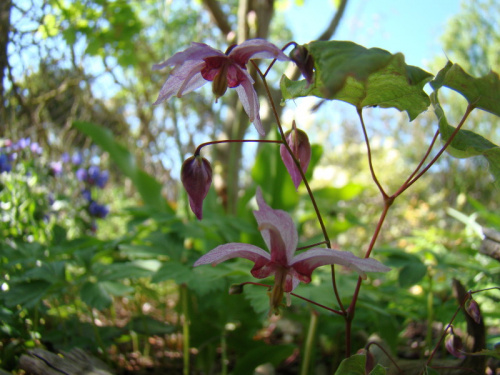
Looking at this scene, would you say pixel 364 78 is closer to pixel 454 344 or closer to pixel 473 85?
pixel 473 85

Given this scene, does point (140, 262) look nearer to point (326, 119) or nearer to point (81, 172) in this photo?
point (81, 172)

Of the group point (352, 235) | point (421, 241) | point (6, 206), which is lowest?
point (352, 235)

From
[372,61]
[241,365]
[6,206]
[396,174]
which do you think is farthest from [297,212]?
[396,174]

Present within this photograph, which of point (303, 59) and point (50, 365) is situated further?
point (50, 365)

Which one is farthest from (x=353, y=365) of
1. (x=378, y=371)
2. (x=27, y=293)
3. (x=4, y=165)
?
(x=4, y=165)

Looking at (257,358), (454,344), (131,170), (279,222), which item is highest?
(131,170)

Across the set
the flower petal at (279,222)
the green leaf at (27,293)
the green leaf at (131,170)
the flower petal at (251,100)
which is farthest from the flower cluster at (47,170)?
the flower petal at (279,222)

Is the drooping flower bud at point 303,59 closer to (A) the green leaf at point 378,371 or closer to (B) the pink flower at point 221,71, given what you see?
(B) the pink flower at point 221,71
